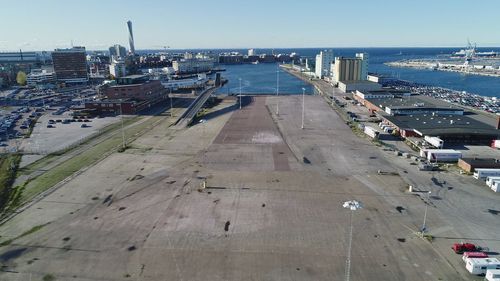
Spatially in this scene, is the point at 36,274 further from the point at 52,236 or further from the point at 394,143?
the point at 394,143

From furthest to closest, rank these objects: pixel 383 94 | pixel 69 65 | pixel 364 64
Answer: pixel 69 65
pixel 364 64
pixel 383 94

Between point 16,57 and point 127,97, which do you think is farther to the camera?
point 16,57

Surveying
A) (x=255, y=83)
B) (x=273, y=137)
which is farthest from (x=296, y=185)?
(x=255, y=83)

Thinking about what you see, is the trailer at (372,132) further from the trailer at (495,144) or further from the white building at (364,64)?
the white building at (364,64)

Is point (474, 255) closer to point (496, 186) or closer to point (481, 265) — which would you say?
point (481, 265)

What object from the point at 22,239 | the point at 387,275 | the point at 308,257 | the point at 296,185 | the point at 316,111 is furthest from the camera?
the point at 316,111

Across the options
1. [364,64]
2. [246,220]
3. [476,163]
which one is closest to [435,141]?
[476,163]

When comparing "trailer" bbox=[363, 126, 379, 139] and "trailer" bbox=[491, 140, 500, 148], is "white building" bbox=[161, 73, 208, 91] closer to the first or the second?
"trailer" bbox=[363, 126, 379, 139]
